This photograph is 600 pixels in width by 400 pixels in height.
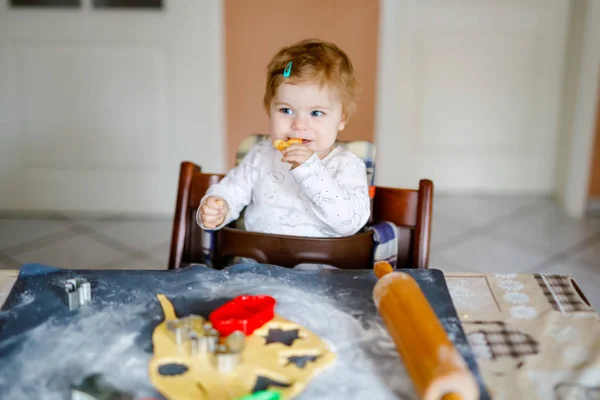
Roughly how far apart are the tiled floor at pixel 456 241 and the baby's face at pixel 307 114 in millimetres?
1257

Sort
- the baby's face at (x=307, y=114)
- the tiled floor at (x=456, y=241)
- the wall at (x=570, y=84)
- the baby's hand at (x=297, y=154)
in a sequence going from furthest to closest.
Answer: the wall at (x=570, y=84), the tiled floor at (x=456, y=241), the baby's face at (x=307, y=114), the baby's hand at (x=297, y=154)

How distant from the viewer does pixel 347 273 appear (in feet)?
3.59

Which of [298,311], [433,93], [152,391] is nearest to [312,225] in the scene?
[298,311]

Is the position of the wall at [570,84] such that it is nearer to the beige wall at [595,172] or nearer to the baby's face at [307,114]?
the beige wall at [595,172]

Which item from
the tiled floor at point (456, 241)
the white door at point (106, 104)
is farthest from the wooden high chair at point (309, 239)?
the white door at point (106, 104)

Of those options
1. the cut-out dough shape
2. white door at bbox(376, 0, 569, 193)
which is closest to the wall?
white door at bbox(376, 0, 569, 193)

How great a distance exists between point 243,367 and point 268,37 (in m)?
2.33

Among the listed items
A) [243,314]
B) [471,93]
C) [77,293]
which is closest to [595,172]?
[471,93]

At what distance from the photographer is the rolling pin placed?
28.5 inches

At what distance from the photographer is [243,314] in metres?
0.93

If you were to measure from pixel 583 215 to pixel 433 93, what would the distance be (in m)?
0.84

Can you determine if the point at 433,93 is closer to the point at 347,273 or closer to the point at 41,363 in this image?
the point at 347,273

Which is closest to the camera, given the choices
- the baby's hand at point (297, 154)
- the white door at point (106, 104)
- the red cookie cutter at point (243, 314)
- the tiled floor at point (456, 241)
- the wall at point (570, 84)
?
the red cookie cutter at point (243, 314)

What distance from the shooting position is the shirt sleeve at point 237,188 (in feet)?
4.39
